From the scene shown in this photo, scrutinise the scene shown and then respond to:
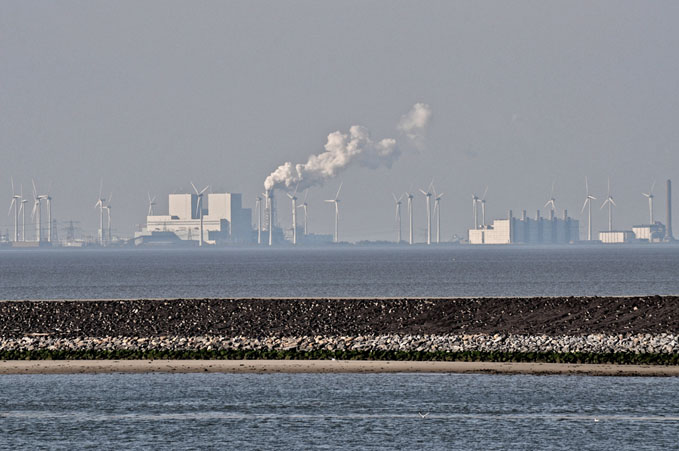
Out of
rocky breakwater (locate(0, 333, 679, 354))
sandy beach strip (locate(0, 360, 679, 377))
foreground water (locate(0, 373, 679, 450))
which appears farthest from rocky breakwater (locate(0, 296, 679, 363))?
foreground water (locate(0, 373, 679, 450))

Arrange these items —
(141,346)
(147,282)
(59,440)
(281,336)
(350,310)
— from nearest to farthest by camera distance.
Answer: (59,440) → (141,346) → (281,336) → (350,310) → (147,282)

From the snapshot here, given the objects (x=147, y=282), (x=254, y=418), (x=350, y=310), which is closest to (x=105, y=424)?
(x=254, y=418)

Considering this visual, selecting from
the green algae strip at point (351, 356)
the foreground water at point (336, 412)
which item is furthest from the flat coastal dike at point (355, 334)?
the foreground water at point (336, 412)

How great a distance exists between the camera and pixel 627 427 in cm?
3081

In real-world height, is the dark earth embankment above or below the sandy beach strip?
above

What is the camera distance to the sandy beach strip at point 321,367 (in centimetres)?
4269

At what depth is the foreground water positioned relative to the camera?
1161 inches

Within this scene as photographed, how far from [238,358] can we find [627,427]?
20211mm

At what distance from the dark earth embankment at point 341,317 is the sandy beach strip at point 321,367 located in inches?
460

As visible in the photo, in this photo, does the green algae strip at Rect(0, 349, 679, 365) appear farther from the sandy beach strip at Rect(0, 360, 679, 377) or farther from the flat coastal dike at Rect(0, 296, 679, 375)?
the sandy beach strip at Rect(0, 360, 679, 377)

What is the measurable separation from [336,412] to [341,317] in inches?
1146

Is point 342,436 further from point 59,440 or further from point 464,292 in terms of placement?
point 464,292

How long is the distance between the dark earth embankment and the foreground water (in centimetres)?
1713

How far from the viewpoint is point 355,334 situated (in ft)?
190
